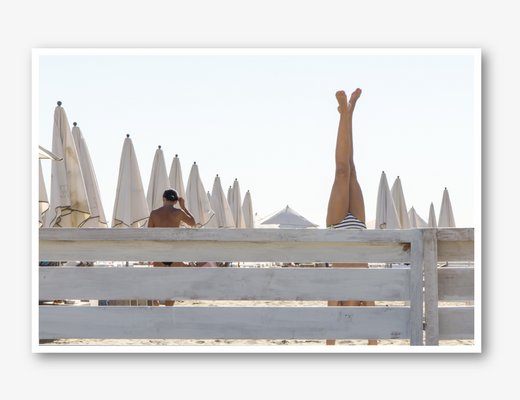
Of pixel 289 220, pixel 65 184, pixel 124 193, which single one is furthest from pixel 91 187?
pixel 289 220

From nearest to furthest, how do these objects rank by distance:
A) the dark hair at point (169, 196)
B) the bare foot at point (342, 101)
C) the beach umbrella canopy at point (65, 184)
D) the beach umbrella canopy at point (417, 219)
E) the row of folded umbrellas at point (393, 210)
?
the bare foot at point (342, 101) → the dark hair at point (169, 196) → the beach umbrella canopy at point (65, 184) → the row of folded umbrellas at point (393, 210) → the beach umbrella canopy at point (417, 219)

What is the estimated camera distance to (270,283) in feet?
17.2

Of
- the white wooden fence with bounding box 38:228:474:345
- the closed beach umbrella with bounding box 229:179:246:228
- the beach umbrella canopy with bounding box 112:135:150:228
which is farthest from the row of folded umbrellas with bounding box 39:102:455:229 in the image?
the white wooden fence with bounding box 38:228:474:345

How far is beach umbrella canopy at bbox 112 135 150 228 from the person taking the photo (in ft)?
32.5

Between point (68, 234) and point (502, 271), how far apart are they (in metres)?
2.90

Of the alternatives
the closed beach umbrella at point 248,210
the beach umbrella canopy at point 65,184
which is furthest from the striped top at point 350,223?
the closed beach umbrella at point 248,210

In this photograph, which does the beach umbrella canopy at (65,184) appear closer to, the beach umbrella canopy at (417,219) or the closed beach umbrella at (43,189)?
the closed beach umbrella at (43,189)

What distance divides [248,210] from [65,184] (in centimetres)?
1071

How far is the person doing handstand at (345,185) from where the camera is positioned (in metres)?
6.41

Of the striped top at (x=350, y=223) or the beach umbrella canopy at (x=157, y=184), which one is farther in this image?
the beach umbrella canopy at (x=157, y=184)

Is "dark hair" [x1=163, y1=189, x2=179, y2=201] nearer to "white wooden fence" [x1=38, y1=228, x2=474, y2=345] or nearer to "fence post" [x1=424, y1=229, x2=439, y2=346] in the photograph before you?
"white wooden fence" [x1=38, y1=228, x2=474, y2=345]

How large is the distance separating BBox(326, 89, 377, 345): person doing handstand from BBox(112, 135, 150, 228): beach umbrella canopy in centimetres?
395

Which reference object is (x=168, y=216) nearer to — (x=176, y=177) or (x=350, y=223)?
(x=350, y=223)

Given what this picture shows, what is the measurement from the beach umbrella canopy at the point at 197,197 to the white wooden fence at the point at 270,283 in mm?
7987
